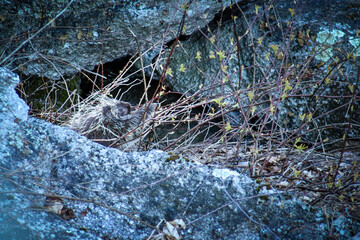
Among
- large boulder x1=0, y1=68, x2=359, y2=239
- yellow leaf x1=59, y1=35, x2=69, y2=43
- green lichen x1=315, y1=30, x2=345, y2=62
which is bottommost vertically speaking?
large boulder x1=0, y1=68, x2=359, y2=239

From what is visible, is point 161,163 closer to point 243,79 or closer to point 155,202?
point 155,202

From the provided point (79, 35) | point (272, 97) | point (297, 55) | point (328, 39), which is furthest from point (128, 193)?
point (328, 39)

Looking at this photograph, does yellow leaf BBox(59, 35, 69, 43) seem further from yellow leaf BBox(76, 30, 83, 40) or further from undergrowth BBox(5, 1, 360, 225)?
undergrowth BBox(5, 1, 360, 225)

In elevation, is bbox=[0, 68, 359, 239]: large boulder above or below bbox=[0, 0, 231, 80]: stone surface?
below

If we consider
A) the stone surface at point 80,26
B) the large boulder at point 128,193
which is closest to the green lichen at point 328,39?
the stone surface at point 80,26

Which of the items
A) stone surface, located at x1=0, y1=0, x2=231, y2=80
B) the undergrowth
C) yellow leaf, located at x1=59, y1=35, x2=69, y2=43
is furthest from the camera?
yellow leaf, located at x1=59, y1=35, x2=69, y2=43

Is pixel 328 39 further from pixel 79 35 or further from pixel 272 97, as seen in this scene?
pixel 79 35

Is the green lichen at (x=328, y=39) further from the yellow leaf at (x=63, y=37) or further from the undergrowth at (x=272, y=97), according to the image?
the yellow leaf at (x=63, y=37)

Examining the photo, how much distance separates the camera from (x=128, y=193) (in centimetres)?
154

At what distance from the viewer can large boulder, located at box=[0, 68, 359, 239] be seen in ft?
4.50

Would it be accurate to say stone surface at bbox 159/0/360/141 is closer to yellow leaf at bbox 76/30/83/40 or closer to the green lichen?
the green lichen

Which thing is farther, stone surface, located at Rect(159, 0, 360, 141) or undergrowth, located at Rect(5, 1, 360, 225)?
stone surface, located at Rect(159, 0, 360, 141)

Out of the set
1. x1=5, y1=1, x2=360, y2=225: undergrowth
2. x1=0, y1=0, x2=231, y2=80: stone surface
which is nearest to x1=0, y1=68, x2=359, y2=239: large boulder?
x1=5, y1=1, x2=360, y2=225: undergrowth

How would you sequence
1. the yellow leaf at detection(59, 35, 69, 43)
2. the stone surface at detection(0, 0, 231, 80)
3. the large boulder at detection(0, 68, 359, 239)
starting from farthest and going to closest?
1. the yellow leaf at detection(59, 35, 69, 43)
2. the stone surface at detection(0, 0, 231, 80)
3. the large boulder at detection(0, 68, 359, 239)
